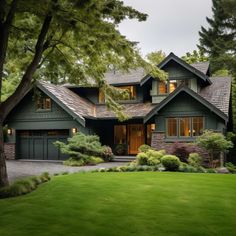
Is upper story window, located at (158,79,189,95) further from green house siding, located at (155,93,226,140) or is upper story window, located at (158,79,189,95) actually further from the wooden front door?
the wooden front door

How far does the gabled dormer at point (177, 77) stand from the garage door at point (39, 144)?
24.5 ft

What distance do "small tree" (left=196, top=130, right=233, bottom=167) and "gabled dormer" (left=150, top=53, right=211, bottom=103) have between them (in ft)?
18.9

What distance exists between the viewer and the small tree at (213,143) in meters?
18.6

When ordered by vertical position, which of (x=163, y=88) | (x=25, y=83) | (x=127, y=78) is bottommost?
(x=25, y=83)

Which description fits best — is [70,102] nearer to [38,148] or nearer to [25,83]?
[38,148]

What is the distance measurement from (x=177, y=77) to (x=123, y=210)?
17658 millimetres

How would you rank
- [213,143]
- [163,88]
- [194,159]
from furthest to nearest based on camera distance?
[163,88] < [194,159] < [213,143]

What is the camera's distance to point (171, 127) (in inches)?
874

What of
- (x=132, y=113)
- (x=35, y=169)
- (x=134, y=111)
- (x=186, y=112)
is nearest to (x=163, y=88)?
(x=134, y=111)

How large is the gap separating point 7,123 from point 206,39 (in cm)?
3335

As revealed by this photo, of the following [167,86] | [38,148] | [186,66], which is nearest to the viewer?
[186,66]

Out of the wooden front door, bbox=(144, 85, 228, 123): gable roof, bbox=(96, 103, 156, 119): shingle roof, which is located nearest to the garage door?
bbox=(96, 103, 156, 119): shingle roof

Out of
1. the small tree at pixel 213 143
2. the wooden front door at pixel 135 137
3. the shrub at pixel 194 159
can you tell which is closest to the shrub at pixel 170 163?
the shrub at pixel 194 159

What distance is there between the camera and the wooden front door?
25812 millimetres
